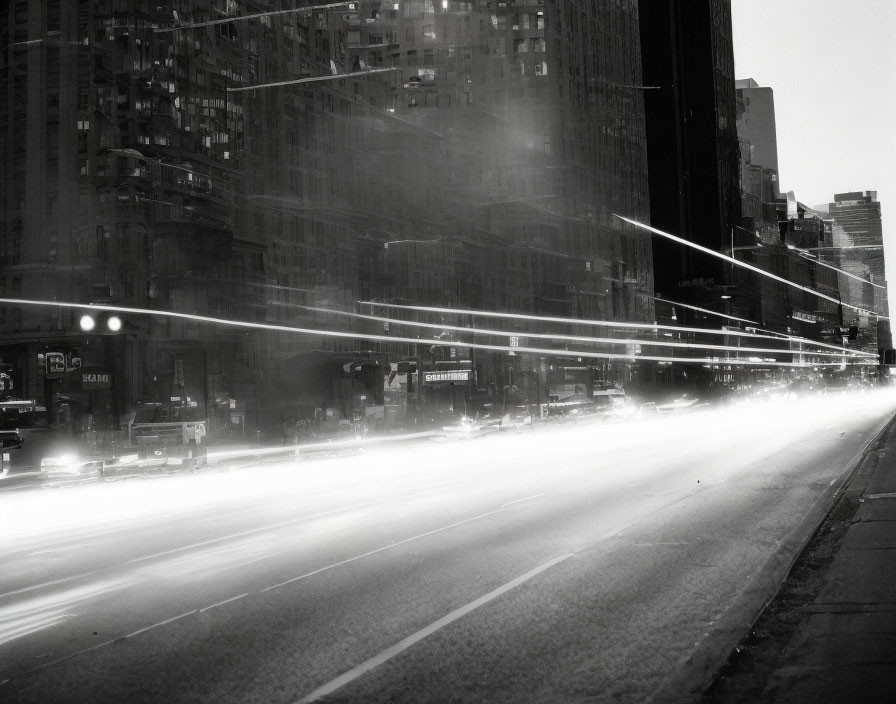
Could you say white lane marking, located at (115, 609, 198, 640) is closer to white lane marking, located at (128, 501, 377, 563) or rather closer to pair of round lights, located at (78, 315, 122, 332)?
white lane marking, located at (128, 501, 377, 563)

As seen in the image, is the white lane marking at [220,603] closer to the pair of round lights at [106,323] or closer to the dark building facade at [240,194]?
the pair of round lights at [106,323]

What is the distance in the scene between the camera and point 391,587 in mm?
10531

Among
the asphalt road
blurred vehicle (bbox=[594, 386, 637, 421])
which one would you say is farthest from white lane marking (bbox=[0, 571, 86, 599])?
blurred vehicle (bbox=[594, 386, 637, 421])

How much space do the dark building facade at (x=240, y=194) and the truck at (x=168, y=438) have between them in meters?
6.29

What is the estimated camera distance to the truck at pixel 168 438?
28.2 m

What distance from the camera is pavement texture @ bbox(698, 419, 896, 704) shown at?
625 centimetres

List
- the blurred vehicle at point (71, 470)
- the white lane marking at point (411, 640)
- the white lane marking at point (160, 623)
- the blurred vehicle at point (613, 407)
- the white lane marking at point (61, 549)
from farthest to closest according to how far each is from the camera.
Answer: the blurred vehicle at point (613, 407), the blurred vehicle at point (71, 470), the white lane marking at point (61, 549), the white lane marking at point (160, 623), the white lane marking at point (411, 640)

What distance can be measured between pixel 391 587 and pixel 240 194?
6874 cm

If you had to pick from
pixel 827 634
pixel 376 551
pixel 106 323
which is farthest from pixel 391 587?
pixel 106 323

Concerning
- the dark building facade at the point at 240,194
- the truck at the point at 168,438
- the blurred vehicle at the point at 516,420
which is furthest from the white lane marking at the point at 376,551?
the blurred vehicle at the point at 516,420

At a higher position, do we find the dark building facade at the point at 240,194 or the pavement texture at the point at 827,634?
the dark building facade at the point at 240,194

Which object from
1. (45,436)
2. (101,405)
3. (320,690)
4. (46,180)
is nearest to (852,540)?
(320,690)

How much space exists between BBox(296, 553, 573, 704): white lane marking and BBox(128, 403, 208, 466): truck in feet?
63.3

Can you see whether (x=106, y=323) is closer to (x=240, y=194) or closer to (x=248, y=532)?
(x=248, y=532)
